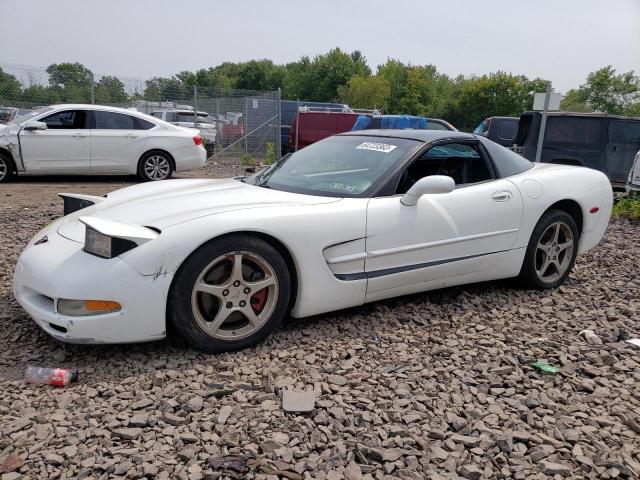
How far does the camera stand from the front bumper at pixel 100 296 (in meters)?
2.75

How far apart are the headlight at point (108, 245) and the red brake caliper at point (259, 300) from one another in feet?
2.38

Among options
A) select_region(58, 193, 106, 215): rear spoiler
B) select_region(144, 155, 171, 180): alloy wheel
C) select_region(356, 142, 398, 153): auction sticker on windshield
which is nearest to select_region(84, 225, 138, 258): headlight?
select_region(58, 193, 106, 215): rear spoiler

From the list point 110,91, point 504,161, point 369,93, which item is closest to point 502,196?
point 504,161

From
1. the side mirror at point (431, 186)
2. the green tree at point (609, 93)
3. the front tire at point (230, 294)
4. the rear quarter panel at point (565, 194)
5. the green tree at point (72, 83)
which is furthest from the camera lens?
the green tree at point (609, 93)

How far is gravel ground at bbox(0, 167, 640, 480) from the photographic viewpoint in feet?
7.08

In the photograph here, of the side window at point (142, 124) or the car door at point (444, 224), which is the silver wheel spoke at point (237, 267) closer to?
the car door at point (444, 224)

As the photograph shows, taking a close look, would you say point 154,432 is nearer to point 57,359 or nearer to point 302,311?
point 57,359

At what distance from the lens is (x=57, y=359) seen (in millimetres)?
2947

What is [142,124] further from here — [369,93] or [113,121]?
[369,93]

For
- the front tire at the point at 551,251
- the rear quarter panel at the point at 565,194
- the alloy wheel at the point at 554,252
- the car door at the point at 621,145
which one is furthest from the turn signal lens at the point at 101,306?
the car door at the point at 621,145

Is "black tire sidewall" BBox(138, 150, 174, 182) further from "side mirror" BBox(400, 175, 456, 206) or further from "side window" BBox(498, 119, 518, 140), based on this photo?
"side window" BBox(498, 119, 518, 140)

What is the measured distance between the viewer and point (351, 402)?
260cm

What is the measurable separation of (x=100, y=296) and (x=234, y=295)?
68cm

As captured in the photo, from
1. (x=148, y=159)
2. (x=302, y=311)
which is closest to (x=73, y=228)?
(x=302, y=311)
